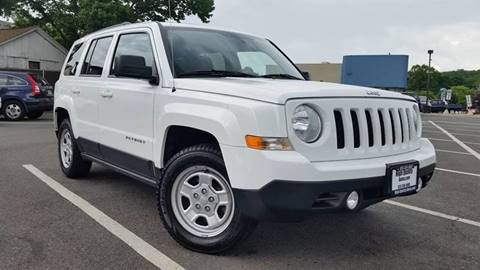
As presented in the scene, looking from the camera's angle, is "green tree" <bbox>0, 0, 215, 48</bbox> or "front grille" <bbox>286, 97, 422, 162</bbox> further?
"green tree" <bbox>0, 0, 215, 48</bbox>

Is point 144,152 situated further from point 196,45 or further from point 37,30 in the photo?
point 37,30

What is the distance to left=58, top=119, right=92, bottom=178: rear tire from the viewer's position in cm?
592

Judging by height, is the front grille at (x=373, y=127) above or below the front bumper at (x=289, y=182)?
above

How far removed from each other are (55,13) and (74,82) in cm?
2801

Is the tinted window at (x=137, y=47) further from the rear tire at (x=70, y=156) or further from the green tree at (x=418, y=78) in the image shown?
the green tree at (x=418, y=78)

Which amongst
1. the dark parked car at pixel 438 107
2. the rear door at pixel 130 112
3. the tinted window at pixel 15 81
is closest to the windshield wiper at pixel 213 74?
the rear door at pixel 130 112

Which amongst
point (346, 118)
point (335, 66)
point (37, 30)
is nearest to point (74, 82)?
point (346, 118)

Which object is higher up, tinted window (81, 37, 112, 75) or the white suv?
tinted window (81, 37, 112, 75)

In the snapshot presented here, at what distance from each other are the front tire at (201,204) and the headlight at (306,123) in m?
0.59

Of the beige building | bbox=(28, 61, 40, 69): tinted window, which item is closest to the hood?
bbox=(28, 61, 40, 69): tinted window

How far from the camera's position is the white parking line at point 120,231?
3.50 m

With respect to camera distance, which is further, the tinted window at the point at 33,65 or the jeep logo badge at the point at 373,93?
the tinted window at the point at 33,65

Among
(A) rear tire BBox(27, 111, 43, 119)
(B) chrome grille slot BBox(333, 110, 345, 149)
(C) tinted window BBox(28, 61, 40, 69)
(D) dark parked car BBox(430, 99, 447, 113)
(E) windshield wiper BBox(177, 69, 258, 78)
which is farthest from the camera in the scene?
(D) dark parked car BBox(430, 99, 447, 113)

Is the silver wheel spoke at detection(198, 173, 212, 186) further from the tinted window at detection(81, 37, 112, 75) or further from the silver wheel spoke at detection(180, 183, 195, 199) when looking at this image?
the tinted window at detection(81, 37, 112, 75)
